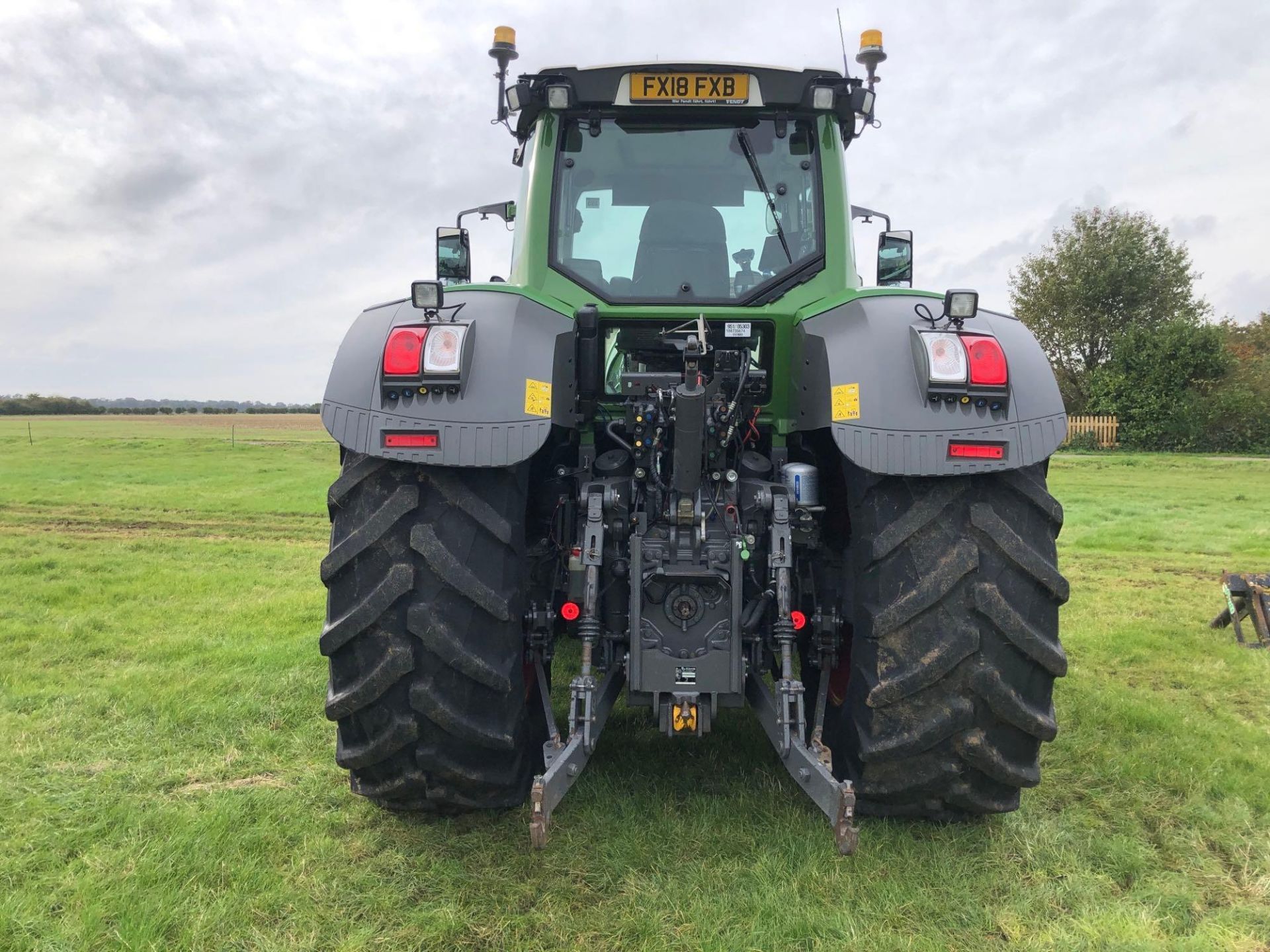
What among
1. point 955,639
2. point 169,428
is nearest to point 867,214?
point 955,639

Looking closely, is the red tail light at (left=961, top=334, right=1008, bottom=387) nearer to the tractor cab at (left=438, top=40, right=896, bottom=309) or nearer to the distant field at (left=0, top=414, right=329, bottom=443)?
the tractor cab at (left=438, top=40, right=896, bottom=309)

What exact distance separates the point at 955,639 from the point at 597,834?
1.35 metres

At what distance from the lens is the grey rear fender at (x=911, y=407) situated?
2566 mm

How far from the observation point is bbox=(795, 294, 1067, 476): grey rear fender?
2566 millimetres

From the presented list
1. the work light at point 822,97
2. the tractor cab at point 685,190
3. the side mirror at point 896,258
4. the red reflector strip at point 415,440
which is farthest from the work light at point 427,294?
the side mirror at point 896,258

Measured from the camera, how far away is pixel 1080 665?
4973 millimetres

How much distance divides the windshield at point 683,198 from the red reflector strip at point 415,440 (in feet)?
3.81

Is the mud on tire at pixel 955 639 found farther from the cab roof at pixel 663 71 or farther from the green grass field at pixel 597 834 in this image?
the cab roof at pixel 663 71

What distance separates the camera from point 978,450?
2568 mm

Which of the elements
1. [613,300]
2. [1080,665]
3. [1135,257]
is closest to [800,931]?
[613,300]

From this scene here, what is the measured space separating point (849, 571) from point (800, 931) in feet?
3.54

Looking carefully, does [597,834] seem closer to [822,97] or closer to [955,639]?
[955,639]

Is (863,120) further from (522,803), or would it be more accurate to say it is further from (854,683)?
(522,803)

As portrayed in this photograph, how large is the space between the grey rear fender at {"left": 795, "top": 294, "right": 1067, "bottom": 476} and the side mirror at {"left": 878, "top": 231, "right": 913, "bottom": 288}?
154 centimetres
